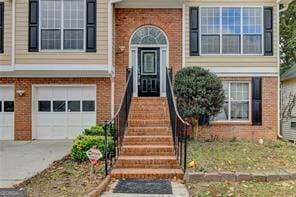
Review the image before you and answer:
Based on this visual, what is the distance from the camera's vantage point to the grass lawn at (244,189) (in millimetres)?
7584

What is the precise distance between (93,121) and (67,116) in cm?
106

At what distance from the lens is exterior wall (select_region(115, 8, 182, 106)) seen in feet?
54.6

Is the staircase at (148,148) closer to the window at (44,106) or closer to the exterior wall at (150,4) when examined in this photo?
the window at (44,106)

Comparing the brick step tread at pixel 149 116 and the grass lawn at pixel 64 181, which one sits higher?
the brick step tread at pixel 149 116

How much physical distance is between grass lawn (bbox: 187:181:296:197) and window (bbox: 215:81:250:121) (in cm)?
835

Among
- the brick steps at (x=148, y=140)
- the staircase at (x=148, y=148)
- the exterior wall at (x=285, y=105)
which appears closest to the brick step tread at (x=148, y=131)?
the staircase at (x=148, y=148)

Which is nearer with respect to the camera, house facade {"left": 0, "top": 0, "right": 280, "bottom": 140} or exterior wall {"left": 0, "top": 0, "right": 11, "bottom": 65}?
house facade {"left": 0, "top": 0, "right": 280, "bottom": 140}

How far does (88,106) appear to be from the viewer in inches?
642

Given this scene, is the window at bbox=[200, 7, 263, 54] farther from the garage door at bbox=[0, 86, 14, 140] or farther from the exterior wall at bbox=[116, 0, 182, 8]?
the garage door at bbox=[0, 86, 14, 140]

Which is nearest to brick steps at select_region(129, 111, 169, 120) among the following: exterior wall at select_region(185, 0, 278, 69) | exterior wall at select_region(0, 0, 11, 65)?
exterior wall at select_region(185, 0, 278, 69)

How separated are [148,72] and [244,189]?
386 inches

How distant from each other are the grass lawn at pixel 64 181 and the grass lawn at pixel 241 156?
254 cm

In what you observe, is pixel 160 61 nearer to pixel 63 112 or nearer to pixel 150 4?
pixel 150 4

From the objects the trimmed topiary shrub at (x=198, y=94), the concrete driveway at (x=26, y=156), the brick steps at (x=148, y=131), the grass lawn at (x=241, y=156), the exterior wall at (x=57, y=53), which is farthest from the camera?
the exterior wall at (x=57, y=53)
